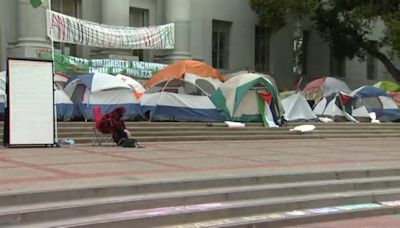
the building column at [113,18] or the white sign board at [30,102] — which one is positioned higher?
the building column at [113,18]

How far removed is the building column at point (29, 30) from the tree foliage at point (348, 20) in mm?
12528

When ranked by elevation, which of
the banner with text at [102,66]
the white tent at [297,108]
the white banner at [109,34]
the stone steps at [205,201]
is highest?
the white banner at [109,34]

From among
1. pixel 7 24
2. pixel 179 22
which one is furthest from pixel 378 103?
pixel 7 24

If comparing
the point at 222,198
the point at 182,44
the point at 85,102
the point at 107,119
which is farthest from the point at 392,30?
the point at 222,198

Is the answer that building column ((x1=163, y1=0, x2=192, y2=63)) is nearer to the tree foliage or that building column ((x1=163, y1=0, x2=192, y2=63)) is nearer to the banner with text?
the banner with text

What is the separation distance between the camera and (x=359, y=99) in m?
28.7

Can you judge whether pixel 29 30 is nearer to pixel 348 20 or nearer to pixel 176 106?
pixel 176 106

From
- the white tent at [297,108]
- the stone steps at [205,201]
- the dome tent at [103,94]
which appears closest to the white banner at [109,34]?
the dome tent at [103,94]

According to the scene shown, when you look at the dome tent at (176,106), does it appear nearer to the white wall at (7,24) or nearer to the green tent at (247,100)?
the green tent at (247,100)

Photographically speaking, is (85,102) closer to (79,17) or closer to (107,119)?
(107,119)

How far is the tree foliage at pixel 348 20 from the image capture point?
32.2 metres

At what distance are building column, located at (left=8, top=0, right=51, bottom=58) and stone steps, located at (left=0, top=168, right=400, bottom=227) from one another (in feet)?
53.4

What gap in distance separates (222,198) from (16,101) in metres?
7.34

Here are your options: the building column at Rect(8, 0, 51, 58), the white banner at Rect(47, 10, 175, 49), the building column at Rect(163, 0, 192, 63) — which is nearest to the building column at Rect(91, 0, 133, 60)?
the white banner at Rect(47, 10, 175, 49)
